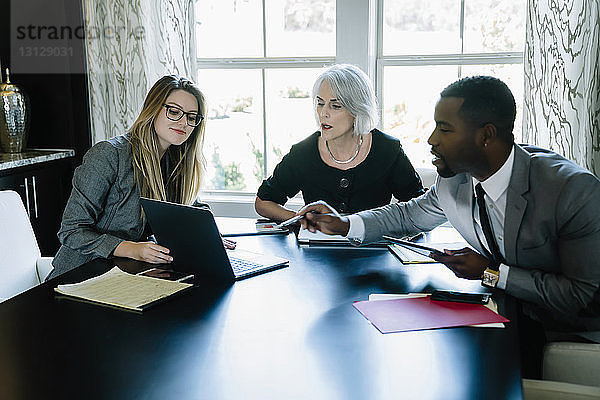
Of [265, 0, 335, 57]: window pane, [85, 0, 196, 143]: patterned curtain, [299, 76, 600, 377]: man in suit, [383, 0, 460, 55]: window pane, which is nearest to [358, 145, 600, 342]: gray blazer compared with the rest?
[299, 76, 600, 377]: man in suit

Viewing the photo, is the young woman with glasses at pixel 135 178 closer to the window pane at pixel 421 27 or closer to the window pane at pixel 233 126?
the window pane at pixel 233 126

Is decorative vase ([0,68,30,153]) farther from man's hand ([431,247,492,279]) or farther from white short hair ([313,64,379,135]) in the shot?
man's hand ([431,247,492,279])

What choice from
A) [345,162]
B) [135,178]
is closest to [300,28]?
[345,162]

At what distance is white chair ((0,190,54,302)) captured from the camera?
2.22m

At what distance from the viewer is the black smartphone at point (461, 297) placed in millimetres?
1577

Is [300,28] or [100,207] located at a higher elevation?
[300,28]

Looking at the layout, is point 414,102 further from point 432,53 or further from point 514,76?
point 514,76

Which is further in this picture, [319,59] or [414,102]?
[319,59]

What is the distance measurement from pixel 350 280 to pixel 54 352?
799 mm

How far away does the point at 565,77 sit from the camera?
2.92 meters

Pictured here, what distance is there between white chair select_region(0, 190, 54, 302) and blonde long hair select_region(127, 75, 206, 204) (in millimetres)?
502

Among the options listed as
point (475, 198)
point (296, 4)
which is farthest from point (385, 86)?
point (475, 198)

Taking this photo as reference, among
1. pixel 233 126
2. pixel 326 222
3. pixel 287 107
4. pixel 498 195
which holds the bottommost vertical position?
pixel 326 222

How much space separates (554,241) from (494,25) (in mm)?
2151
